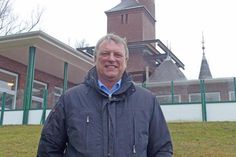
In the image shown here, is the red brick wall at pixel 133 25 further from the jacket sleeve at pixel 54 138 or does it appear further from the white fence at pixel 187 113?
the jacket sleeve at pixel 54 138

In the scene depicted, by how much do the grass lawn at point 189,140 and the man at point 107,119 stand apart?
5.49 m

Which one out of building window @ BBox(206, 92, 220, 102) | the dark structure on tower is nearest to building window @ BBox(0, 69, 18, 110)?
building window @ BBox(206, 92, 220, 102)

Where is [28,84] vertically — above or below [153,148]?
above

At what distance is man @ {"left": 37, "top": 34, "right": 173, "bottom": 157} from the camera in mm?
2619

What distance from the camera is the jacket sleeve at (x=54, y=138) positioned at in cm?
278

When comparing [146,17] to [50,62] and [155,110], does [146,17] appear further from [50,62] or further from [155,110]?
[155,110]

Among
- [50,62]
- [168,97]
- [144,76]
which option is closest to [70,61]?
[50,62]

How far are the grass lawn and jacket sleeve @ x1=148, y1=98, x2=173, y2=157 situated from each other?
541 cm

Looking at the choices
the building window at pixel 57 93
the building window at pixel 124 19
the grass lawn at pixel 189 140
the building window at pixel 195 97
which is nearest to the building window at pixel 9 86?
the building window at pixel 57 93

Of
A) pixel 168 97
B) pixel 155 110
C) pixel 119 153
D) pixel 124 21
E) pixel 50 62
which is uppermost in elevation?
pixel 124 21

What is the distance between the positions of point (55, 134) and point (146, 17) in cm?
3180

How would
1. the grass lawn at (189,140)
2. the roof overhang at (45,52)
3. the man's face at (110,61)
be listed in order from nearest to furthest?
the man's face at (110,61)
the grass lawn at (189,140)
the roof overhang at (45,52)

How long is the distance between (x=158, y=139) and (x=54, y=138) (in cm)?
77

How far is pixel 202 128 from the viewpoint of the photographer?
12.0 metres
